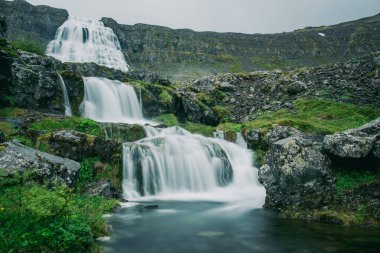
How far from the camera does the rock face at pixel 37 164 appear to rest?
34.2 feet

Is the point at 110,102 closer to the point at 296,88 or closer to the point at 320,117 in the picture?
the point at 320,117

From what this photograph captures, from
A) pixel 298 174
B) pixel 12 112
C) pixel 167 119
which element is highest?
pixel 12 112

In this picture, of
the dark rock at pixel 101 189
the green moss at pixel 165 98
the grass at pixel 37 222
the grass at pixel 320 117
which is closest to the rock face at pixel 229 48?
the green moss at pixel 165 98

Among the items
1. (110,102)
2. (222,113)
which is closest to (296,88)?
(222,113)

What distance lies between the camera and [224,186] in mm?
20984

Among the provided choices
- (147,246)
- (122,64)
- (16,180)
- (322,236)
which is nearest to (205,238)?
(147,246)

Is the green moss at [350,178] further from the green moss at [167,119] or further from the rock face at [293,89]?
the green moss at [167,119]

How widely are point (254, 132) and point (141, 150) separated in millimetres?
9947

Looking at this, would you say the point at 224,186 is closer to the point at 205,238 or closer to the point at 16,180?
the point at 205,238

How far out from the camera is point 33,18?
105312 millimetres

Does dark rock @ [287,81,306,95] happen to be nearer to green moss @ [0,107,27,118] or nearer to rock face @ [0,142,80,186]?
green moss @ [0,107,27,118]

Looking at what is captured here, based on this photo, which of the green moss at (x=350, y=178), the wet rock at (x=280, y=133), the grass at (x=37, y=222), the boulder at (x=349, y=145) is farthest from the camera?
the wet rock at (x=280, y=133)

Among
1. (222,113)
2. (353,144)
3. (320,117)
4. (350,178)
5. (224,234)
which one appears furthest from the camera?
(222,113)

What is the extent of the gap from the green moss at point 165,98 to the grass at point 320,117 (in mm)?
9129
